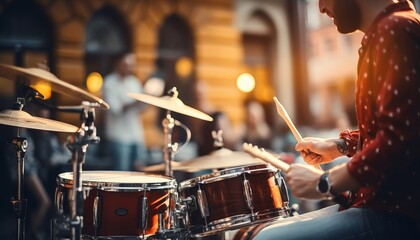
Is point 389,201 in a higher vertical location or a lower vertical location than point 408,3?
lower

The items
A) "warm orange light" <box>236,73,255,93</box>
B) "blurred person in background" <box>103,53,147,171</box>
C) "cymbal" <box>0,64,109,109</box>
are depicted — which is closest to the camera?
"cymbal" <box>0,64,109,109</box>

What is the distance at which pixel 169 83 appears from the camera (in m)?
9.86

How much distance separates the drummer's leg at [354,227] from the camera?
2.12 meters

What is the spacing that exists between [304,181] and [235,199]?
98 centimetres

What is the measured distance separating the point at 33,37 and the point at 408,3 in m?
7.58

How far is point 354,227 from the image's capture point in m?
2.15

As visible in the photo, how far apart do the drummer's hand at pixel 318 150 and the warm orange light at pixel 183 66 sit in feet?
24.5

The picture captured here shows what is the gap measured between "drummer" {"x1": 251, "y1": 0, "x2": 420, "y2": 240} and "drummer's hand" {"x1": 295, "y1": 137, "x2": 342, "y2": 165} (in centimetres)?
39

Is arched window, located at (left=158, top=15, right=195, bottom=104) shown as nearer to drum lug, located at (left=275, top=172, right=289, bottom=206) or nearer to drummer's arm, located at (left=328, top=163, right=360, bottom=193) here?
drum lug, located at (left=275, top=172, right=289, bottom=206)

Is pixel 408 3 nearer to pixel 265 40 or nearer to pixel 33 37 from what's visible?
pixel 33 37

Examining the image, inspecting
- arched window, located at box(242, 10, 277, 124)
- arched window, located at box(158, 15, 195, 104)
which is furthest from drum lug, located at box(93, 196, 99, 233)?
arched window, located at box(242, 10, 277, 124)

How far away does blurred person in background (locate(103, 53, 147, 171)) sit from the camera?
7.32m

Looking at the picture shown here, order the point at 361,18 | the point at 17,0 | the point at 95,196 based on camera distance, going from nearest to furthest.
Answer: the point at 361,18 → the point at 95,196 → the point at 17,0

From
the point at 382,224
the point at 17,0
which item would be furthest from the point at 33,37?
the point at 382,224
